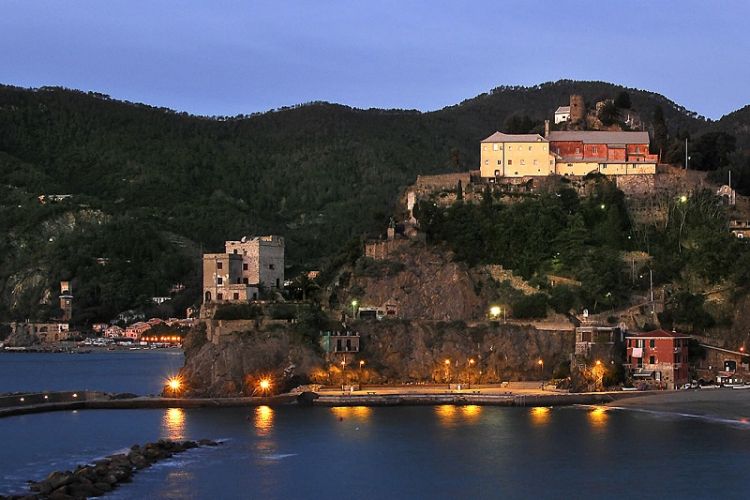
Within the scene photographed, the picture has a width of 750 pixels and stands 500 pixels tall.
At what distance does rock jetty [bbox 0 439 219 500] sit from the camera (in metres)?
47.9

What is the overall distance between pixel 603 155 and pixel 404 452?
38.7 meters

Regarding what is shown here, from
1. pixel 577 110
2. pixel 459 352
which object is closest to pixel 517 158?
pixel 577 110

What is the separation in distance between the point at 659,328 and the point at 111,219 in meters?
117

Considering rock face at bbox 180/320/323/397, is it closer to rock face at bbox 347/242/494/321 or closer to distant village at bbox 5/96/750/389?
distant village at bbox 5/96/750/389

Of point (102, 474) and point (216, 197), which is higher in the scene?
point (216, 197)

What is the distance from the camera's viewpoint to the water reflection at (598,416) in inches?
2549

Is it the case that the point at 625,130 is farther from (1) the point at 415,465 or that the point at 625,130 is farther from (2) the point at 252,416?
(1) the point at 415,465

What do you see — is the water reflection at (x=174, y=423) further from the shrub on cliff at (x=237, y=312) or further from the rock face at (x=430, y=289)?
the rock face at (x=430, y=289)

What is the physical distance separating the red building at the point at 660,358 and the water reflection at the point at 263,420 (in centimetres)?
2065

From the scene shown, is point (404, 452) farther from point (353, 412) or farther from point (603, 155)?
point (603, 155)

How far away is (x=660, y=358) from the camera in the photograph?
2938 inches

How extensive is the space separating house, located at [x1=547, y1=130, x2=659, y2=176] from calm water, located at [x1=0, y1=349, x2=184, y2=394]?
31.4 meters

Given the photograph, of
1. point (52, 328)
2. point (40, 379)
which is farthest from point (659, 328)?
point (52, 328)

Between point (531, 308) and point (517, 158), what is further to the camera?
point (517, 158)
